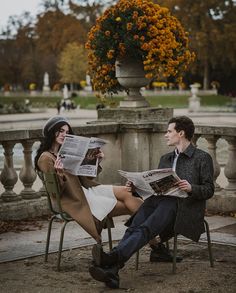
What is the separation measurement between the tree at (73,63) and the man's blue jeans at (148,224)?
2703 inches

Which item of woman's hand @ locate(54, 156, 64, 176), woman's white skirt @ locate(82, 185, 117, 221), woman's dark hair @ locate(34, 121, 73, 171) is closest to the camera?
woman's hand @ locate(54, 156, 64, 176)

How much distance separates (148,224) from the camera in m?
5.09

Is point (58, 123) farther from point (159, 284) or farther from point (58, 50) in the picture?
point (58, 50)

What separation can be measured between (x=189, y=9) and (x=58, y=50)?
22710 mm

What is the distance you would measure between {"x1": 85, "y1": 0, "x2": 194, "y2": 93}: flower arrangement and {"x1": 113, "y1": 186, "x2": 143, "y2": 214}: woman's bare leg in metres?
3.24

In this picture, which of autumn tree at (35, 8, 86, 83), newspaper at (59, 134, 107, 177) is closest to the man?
newspaper at (59, 134, 107, 177)

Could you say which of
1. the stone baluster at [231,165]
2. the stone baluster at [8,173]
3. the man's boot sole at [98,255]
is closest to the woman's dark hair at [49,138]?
the man's boot sole at [98,255]

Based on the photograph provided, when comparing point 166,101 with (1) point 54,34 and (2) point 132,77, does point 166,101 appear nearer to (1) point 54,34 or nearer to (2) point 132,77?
(1) point 54,34

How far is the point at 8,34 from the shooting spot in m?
86.1

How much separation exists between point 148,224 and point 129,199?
1.99ft

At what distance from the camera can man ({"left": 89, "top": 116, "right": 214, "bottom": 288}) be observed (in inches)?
192

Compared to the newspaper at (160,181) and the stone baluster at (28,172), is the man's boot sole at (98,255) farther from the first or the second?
the stone baluster at (28,172)

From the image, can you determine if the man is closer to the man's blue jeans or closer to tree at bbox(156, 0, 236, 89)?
the man's blue jeans

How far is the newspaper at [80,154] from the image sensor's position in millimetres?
5363
